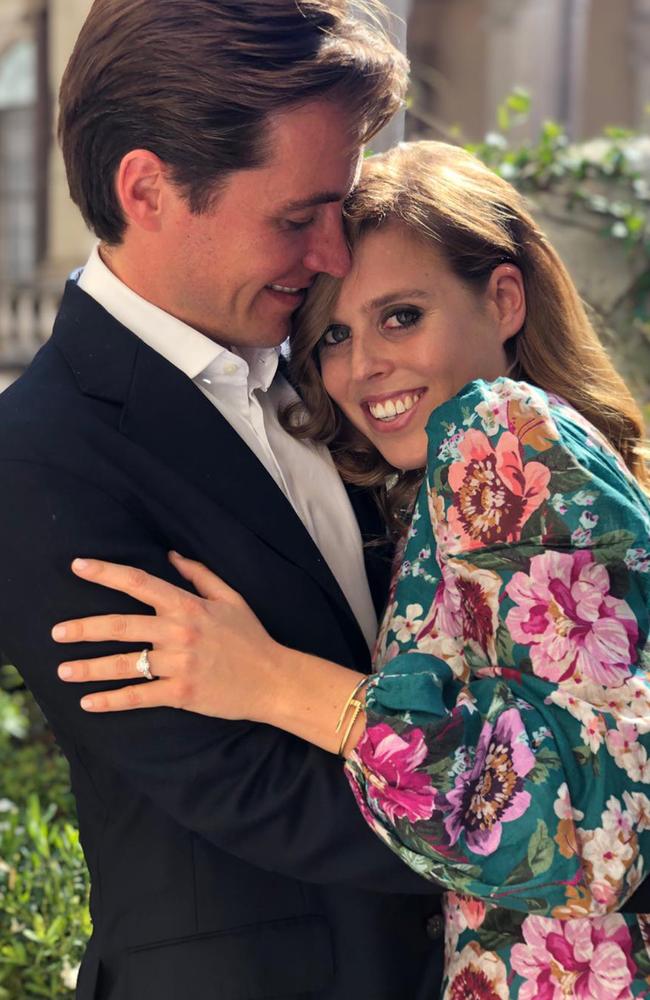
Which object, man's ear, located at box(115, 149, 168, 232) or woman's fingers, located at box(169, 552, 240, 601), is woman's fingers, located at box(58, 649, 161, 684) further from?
man's ear, located at box(115, 149, 168, 232)

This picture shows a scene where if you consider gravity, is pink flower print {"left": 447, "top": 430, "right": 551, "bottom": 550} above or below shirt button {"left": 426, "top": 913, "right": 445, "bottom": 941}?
above

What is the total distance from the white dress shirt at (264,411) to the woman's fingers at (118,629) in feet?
1.30

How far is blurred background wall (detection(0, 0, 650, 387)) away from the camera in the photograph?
45.9 feet

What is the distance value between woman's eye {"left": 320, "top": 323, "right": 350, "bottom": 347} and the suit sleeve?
630 mm

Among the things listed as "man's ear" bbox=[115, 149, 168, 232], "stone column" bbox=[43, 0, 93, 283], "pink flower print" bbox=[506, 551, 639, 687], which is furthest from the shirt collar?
"stone column" bbox=[43, 0, 93, 283]

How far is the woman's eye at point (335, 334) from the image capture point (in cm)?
251

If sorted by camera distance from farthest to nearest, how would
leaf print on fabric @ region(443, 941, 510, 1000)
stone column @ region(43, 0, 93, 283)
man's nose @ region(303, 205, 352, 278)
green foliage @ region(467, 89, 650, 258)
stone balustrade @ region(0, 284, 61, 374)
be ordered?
stone balustrade @ region(0, 284, 61, 374), stone column @ region(43, 0, 93, 283), green foliage @ region(467, 89, 650, 258), man's nose @ region(303, 205, 352, 278), leaf print on fabric @ region(443, 941, 510, 1000)

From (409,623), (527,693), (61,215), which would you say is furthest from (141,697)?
(61,215)

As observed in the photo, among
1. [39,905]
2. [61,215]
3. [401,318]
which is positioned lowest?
[61,215]

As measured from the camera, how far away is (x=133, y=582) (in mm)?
1974

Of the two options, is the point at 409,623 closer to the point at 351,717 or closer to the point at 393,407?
the point at 351,717

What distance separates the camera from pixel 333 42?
7.34ft

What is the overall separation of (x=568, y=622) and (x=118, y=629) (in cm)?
61

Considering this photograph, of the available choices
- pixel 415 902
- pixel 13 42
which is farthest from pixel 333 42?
pixel 13 42
